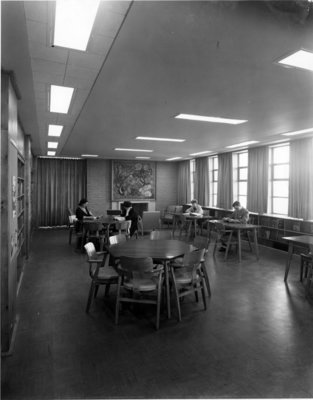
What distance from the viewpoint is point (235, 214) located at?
7406 mm

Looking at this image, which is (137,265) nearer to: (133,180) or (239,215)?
(239,215)

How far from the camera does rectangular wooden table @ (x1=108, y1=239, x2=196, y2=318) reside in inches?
134

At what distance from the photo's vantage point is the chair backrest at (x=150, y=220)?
9.72 m

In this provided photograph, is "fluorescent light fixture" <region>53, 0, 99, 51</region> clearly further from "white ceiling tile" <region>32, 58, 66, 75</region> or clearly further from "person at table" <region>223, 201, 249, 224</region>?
"person at table" <region>223, 201, 249, 224</region>

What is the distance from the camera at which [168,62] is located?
2.53 m

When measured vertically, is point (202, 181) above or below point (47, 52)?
below

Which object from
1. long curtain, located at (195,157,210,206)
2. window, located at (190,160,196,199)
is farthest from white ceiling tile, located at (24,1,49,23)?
window, located at (190,160,196,199)

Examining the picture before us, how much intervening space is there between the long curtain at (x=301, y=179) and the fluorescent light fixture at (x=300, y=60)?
14.8ft

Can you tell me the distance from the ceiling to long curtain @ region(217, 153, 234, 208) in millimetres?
4176

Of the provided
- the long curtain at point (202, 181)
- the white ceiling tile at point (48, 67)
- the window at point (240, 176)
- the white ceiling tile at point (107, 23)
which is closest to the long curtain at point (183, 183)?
the long curtain at point (202, 181)

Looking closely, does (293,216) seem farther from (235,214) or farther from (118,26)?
(118,26)

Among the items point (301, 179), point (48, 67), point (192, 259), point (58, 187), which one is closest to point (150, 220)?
point (58, 187)

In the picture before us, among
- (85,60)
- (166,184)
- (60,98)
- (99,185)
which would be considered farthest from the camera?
(166,184)

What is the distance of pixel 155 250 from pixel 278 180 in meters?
5.21
